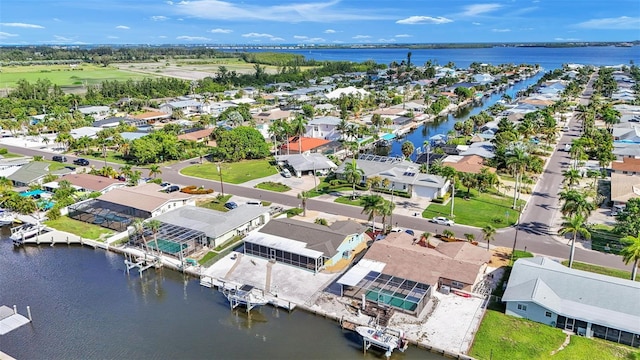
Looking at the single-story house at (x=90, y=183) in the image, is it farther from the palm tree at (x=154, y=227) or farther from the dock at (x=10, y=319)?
the dock at (x=10, y=319)

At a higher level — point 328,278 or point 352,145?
point 352,145

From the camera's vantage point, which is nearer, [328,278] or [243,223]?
[328,278]

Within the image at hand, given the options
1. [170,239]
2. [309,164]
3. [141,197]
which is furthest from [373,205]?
[141,197]

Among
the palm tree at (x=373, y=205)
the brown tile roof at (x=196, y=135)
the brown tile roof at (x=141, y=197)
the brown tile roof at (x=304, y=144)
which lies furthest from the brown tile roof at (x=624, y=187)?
the brown tile roof at (x=196, y=135)

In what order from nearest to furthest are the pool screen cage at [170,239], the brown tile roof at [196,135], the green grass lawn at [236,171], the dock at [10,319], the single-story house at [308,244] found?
→ the dock at [10,319] → the single-story house at [308,244] → the pool screen cage at [170,239] → the green grass lawn at [236,171] → the brown tile roof at [196,135]

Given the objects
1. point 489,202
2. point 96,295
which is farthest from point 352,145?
point 96,295

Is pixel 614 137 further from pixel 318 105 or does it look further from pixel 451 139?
pixel 318 105

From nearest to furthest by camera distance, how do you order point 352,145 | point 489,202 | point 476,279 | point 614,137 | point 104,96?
point 476,279 → point 489,202 → point 352,145 → point 614,137 → point 104,96

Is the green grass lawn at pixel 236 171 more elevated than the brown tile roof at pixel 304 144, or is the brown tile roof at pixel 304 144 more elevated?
the brown tile roof at pixel 304 144
